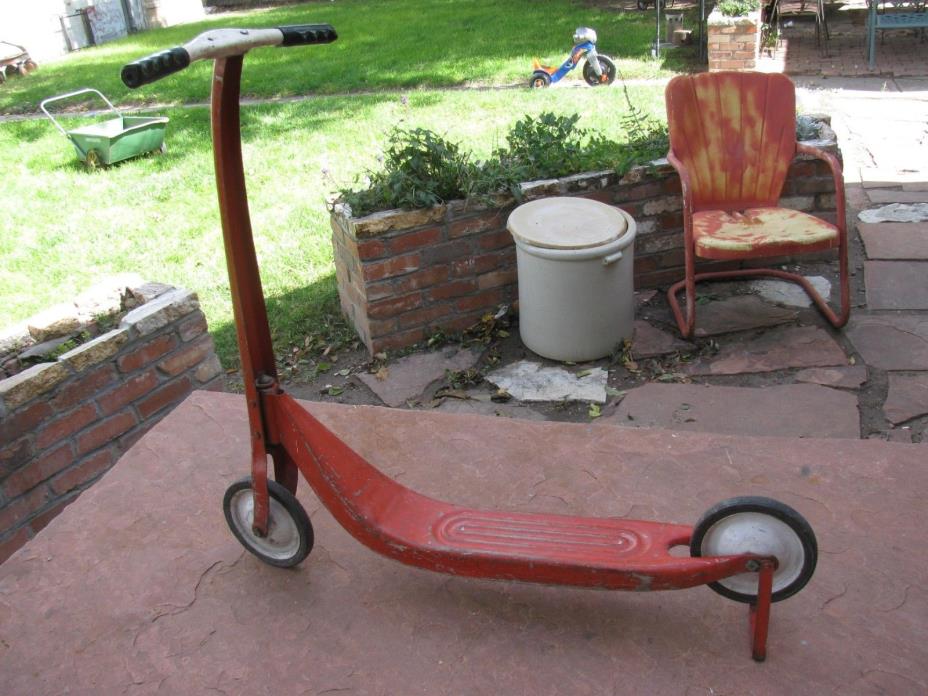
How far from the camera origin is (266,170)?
628 cm

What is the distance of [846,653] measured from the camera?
1.62m

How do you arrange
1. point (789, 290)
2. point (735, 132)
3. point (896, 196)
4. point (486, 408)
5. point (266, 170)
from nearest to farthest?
point (486, 408) < point (735, 132) < point (789, 290) < point (896, 196) < point (266, 170)

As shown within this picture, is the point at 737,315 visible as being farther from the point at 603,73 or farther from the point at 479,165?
→ the point at 603,73

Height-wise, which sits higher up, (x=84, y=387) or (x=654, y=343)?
(x=84, y=387)

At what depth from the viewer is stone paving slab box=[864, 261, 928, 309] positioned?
3.73 m

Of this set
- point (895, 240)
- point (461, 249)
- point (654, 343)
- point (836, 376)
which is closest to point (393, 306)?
point (461, 249)

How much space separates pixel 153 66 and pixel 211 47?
0.37ft

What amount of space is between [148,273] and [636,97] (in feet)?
13.8

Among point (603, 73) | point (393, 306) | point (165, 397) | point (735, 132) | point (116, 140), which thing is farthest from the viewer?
point (603, 73)

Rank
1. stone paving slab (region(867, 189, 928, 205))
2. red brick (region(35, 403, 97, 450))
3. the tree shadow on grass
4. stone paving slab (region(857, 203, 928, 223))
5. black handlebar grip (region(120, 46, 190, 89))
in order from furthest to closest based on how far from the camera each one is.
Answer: stone paving slab (region(867, 189, 928, 205)), stone paving slab (region(857, 203, 928, 223)), the tree shadow on grass, red brick (region(35, 403, 97, 450)), black handlebar grip (region(120, 46, 190, 89))

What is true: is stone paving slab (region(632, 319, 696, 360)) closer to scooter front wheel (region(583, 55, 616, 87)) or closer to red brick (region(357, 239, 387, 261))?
red brick (region(357, 239, 387, 261))

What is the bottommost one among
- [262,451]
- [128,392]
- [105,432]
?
[105,432]

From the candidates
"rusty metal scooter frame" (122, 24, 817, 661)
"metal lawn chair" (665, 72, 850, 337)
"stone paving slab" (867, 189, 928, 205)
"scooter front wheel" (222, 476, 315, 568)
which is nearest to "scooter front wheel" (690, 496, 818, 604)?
"rusty metal scooter frame" (122, 24, 817, 661)

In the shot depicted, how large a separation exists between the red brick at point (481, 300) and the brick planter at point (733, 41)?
14.8 ft
